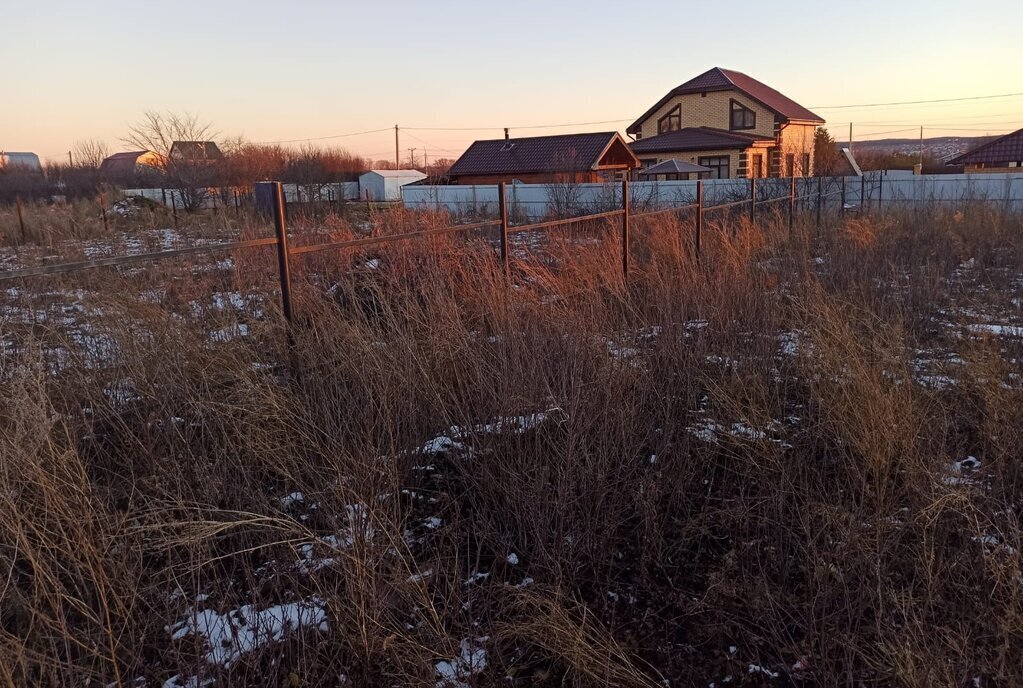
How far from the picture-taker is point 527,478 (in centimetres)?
303

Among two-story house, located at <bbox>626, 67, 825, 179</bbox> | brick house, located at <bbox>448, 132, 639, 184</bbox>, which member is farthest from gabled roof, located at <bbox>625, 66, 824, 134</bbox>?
brick house, located at <bbox>448, 132, 639, 184</bbox>

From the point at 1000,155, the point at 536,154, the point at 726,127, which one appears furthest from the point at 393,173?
the point at 1000,155

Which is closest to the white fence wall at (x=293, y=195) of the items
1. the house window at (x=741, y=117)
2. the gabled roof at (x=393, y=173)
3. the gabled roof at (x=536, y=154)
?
the gabled roof at (x=536, y=154)

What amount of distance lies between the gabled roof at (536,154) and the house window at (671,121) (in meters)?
6.11

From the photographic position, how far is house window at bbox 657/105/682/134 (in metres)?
41.5

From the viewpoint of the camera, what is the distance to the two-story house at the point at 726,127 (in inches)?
1452

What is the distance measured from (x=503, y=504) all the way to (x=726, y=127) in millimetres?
40581

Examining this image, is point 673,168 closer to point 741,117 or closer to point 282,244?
point 741,117

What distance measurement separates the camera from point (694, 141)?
124ft

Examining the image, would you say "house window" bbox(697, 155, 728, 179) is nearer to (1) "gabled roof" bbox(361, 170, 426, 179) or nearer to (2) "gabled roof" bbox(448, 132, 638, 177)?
(2) "gabled roof" bbox(448, 132, 638, 177)

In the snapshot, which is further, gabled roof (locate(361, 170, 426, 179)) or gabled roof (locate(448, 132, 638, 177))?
gabled roof (locate(361, 170, 426, 179))

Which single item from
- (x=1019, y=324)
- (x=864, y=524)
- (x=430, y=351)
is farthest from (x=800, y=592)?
(x=1019, y=324)

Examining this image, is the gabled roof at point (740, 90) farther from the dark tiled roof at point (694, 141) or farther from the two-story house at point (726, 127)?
the dark tiled roof at point (694, 141)

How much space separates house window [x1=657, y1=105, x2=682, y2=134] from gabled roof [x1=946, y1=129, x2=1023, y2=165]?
50.4 feet
